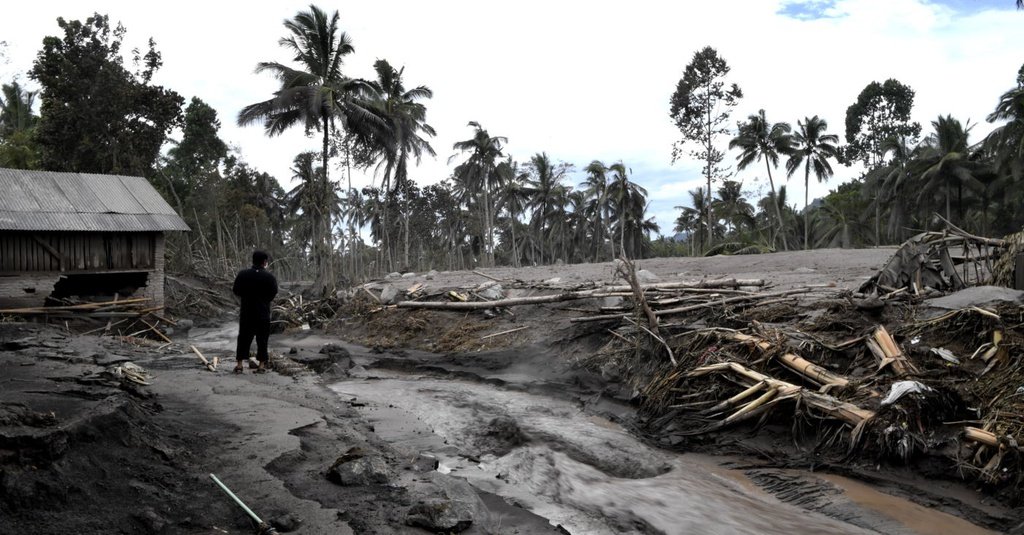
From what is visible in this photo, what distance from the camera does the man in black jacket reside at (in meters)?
8.16

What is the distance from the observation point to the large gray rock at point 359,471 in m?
3.88

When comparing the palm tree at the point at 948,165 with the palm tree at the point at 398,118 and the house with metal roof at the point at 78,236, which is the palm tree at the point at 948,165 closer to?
the palm tree at the point at 398,118

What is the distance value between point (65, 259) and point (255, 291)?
11.5 metres

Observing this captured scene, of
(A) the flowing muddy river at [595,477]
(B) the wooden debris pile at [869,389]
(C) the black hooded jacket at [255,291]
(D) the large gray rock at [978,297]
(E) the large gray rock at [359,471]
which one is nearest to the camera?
(E) the large gray rock at [359,471]

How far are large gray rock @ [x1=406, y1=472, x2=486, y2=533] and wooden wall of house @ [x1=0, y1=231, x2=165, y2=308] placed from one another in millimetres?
16028

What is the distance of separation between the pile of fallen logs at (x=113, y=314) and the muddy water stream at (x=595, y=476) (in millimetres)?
11271

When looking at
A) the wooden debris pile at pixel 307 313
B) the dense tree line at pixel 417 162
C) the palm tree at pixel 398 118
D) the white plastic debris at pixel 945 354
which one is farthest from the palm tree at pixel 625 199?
the white plastic debris at pixel 945 354

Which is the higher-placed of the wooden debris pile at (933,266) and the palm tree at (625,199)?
the palm tree at (625,199)

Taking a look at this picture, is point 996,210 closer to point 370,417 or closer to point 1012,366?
point 1012,366

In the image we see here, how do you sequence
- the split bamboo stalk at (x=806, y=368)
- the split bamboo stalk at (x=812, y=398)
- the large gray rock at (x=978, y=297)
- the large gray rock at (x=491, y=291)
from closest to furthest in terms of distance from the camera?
the split bamboo stalk at (x=812, y=398)
the split bamboo stalk at (x=806, y=368)
the large gray rock at (x=978, y=297)
the large gray rock at (x=491, y=291)

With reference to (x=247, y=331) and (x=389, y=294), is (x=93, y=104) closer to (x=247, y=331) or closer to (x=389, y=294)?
(x=389, y=294)

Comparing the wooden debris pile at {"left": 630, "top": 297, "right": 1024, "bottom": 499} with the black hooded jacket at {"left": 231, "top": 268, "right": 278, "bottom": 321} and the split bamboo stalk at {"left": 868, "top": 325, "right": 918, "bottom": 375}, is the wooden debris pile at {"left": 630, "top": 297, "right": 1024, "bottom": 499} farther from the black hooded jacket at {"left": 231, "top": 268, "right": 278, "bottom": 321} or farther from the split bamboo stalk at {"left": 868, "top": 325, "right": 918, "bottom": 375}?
the black hooded jacket at {"left": 231, "top": 268, "right": 278, "bottom": 321}

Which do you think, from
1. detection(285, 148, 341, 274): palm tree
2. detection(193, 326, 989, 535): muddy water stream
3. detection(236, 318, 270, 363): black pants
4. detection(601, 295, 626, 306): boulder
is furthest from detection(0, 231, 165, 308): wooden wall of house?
detection(601, 295, 626, 306): boulder

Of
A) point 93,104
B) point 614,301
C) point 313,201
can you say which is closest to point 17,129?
point 93,104
